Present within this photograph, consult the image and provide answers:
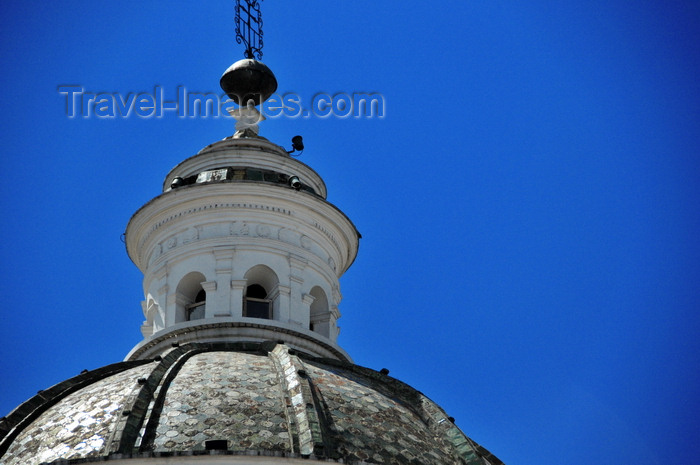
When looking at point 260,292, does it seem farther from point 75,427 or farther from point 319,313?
point 75,427

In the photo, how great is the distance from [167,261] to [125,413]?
282 inches

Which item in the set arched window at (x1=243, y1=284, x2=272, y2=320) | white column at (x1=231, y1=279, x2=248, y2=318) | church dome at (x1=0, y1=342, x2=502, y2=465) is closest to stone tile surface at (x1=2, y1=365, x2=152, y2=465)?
church dome at (x1=0, y1=342, x2=502, y2=465)

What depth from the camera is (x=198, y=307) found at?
27.9 metres

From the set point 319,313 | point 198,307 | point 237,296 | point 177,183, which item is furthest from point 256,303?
point 177,183

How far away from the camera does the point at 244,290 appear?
90.8 feet

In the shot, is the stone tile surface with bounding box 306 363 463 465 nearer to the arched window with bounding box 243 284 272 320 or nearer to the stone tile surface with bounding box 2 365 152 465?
the stone tile surface with bounding box 2 365 152 465

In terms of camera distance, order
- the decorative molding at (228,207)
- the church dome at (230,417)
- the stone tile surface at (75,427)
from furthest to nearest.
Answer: the decorative molding at (228,207), the stone tile surface at (75,427), the church dome at (230,417)

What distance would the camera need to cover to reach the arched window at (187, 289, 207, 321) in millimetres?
27750

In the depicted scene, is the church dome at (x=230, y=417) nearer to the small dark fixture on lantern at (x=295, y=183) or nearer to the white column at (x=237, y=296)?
the white column at (x=237, y=296)

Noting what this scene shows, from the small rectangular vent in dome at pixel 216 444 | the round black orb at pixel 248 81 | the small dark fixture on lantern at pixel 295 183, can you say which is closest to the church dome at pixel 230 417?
the small rectangular vent in dome at pixel 216 444

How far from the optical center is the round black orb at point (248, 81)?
1207 inches

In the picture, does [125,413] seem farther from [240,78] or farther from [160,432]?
[240,78]

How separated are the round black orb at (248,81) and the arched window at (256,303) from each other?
4.62 meters

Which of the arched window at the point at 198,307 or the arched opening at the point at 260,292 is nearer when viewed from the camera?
the arched window at the point at 198,307
